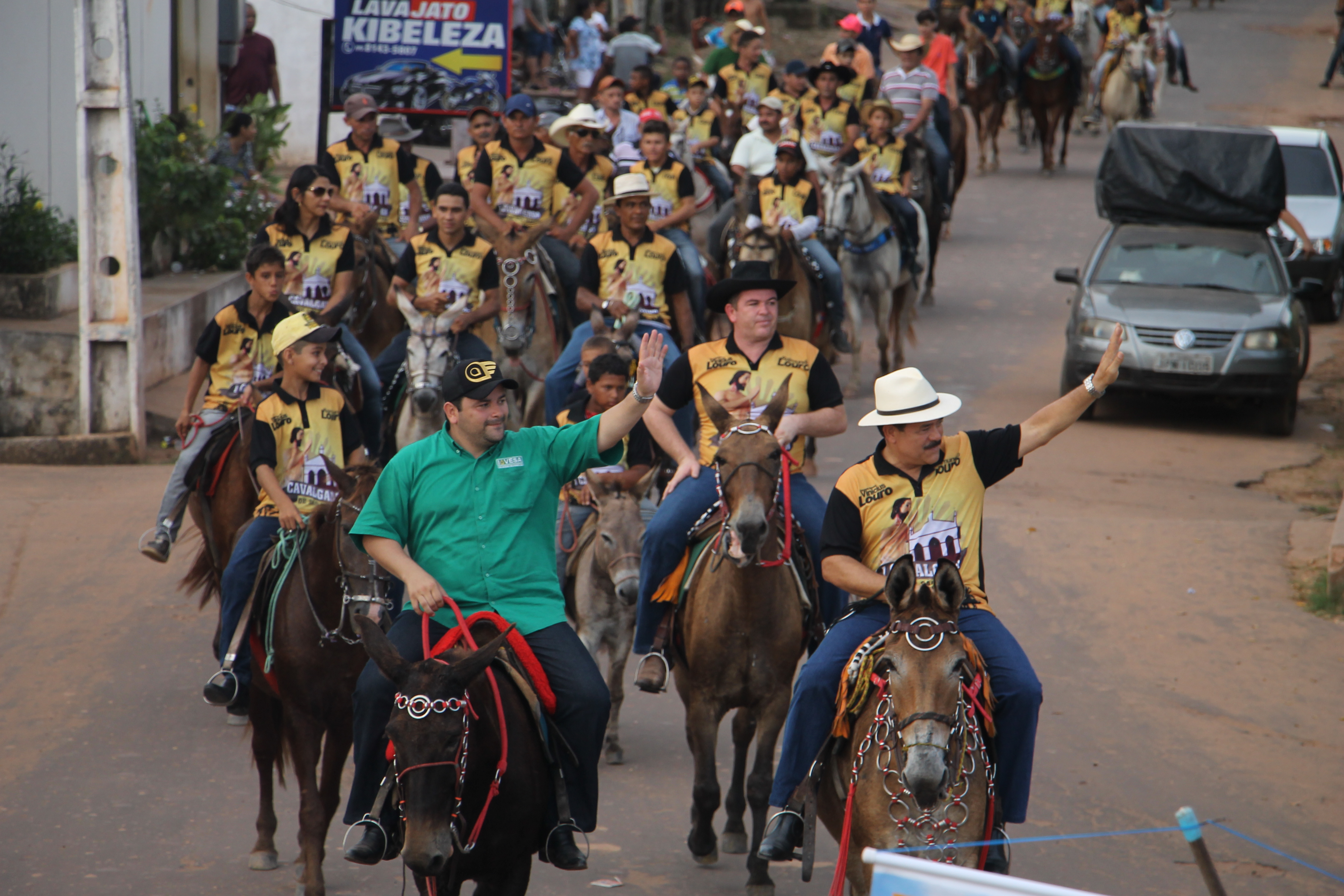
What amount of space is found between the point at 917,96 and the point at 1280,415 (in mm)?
7906

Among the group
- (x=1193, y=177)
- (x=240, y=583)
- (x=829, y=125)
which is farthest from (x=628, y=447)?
(x=829, y=125)

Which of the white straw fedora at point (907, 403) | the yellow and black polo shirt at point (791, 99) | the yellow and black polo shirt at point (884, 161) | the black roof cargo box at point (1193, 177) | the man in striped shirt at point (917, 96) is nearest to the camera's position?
the white straw fedora at point (907, 403)

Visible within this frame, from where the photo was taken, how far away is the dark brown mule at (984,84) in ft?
92.9

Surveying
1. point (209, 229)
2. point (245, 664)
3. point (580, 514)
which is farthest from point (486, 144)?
point (245, 664)

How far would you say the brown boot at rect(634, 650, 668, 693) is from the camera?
23.1ft

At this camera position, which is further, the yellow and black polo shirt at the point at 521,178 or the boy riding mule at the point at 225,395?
the yellow and black polo shirt at the point at 521,178

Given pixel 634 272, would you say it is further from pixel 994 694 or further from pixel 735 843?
pixel 994 694

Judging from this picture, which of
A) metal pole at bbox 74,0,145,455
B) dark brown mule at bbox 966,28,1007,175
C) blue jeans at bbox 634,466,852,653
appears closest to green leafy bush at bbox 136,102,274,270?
metal pole at bbox 74,0,145,455

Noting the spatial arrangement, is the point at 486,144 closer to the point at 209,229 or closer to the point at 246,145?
the point at 209,229

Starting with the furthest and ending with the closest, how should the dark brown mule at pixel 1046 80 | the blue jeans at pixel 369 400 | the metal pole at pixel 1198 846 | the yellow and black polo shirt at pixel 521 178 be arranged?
the dark brown mule at pixel 1046 80 → the yellow and black polo shirt at pixel 521 178 → the blue jeans at pixel 369 400 → the metal pole at pixel 1198 846

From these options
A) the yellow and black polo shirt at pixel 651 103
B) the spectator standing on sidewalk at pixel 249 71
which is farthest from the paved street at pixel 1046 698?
the spectator standing on sidewalk at pixel 249 71

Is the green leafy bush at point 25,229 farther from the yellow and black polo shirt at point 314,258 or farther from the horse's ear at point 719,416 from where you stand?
the horse's ear at point 719,416

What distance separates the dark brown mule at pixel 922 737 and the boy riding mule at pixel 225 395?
463cm

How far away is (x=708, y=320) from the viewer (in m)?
14.4
